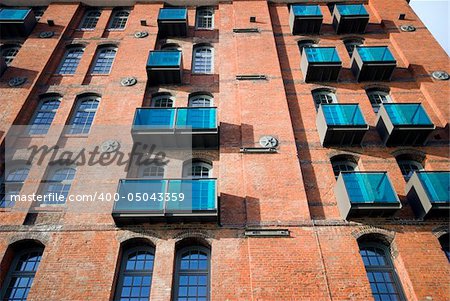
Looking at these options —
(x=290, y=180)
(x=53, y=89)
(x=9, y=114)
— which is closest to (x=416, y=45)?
(x=290, y=180)

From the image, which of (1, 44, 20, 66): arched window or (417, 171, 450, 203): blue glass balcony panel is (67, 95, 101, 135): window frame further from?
(417, 171, 450, 203): blue glass balcony panel

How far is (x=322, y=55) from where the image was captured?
1823cm

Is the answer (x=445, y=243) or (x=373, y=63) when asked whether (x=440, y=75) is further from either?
(x=445, y=243)

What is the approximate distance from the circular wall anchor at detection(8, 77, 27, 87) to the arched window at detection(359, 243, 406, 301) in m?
15.2

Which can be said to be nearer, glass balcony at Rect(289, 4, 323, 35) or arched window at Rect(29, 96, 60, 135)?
arched window at Rect(29, 96, 60, 135)

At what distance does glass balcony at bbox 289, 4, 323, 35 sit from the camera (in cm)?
2101

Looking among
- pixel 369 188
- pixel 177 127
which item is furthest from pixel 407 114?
pixel 177 127

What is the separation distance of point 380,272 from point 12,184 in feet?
40.8

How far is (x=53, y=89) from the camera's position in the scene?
18.2 m

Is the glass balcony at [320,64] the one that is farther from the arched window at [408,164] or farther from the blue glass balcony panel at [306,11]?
the arched window at [408,164]

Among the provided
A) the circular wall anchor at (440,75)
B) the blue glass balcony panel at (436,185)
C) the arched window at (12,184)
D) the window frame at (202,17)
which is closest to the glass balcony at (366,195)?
the blue glass balcony panel at (436,185)

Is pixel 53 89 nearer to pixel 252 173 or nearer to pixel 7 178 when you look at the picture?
pixel 7 178

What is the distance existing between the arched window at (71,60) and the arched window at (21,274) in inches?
382

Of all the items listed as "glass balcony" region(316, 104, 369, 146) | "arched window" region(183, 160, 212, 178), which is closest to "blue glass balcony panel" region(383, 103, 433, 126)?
"glass balcony" region(316, 104, 369, 146)
